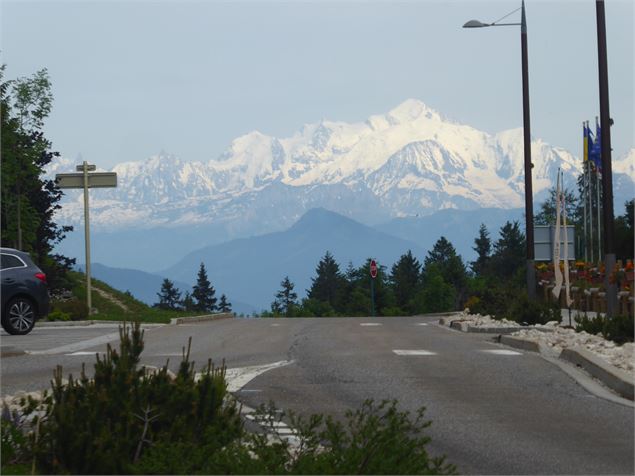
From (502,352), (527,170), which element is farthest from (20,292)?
(527,170)

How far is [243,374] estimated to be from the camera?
15922mm

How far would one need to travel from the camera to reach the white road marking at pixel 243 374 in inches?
568

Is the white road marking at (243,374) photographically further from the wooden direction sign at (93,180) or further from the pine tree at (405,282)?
the pine tree at (405,282)

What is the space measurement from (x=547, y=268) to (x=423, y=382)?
2851 centimetres

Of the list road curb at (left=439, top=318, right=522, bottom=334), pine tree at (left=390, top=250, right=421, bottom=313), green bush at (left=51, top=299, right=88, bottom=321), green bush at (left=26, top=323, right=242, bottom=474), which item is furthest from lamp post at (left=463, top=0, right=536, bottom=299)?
pine tree at (left=390, top=250, right=421, bottom=313)

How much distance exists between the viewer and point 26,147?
165 feet

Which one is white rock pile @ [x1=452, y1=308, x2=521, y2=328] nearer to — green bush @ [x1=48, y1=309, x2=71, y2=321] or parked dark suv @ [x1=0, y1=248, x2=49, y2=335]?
parked dark suv @ [x1=0, y1=248, x2=49, y2=335]

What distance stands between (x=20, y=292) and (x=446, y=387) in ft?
43.6

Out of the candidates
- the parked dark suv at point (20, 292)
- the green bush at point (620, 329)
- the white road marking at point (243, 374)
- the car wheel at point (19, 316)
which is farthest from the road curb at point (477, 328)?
the car wheel at point (19, 316)

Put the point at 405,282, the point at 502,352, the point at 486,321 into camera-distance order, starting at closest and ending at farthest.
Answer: the point at 502,352 < the point at 486,321 < the point at 405,282

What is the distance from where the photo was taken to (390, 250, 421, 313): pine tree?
180950mm

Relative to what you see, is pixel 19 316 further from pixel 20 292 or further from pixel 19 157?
pixel 19 157

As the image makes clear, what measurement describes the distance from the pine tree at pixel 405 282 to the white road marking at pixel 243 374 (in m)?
155

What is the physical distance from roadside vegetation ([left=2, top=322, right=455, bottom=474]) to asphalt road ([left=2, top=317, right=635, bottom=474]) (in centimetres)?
145
